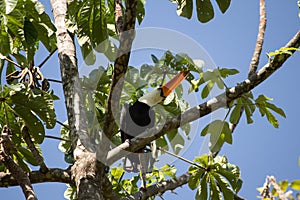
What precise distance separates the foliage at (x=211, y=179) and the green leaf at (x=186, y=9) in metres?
0.99

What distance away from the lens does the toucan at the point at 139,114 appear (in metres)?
3.72

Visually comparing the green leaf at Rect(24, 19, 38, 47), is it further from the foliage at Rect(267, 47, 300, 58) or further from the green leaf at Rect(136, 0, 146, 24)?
the foliage at Rect(267, 47, 300, 58)

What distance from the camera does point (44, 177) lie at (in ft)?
9.47

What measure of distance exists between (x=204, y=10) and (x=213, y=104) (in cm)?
110

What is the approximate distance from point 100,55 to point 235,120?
1.09 metres

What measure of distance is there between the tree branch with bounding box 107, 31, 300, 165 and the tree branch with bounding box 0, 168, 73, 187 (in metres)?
0.34

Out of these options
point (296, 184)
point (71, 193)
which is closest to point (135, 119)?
point (71, 193)

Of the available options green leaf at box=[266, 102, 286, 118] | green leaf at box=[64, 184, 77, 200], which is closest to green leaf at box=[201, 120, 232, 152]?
green leaf at box=[266, 102, 286, 118]

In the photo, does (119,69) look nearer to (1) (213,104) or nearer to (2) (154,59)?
(1) (213,104)

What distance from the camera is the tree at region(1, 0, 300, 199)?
2586 mm

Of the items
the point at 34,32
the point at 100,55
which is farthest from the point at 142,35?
the point at 34,32

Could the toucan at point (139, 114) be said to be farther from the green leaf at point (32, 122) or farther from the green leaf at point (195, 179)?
the green leaf at point (32, 122)

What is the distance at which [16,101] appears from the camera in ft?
9.86

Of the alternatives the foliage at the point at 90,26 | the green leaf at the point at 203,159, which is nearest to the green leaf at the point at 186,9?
the foliage at the point at 90,26
